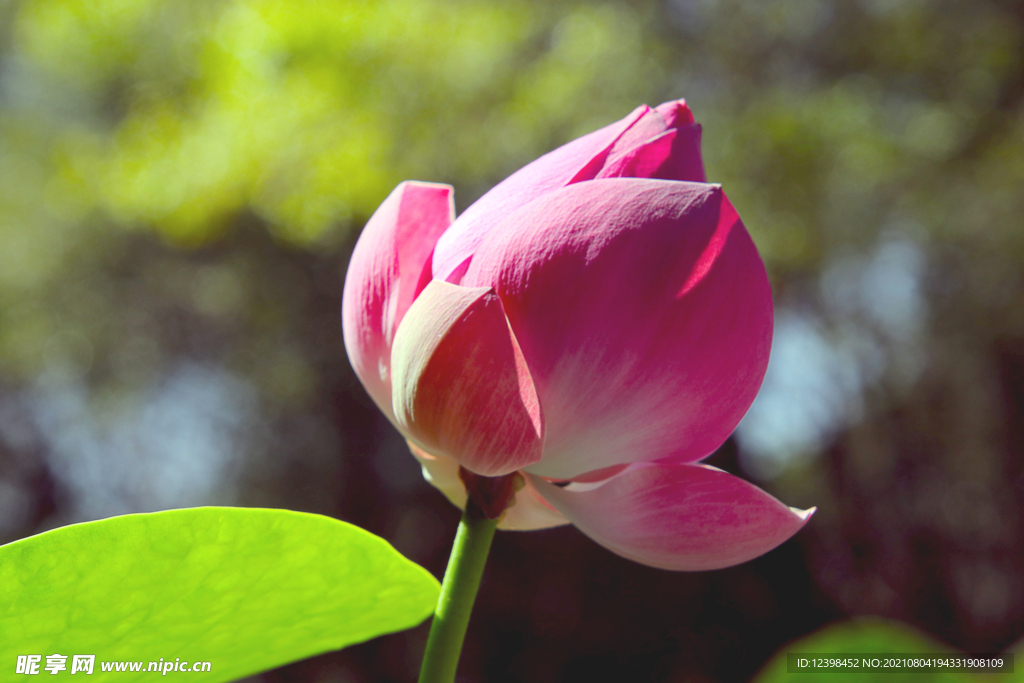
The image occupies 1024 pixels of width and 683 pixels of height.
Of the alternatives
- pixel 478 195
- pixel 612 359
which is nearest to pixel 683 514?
pixel 612 359

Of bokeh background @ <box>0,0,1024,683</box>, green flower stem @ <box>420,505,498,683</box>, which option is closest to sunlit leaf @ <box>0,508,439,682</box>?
green flower stem @ <box>420,505,498,683</box>

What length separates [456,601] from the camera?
0.48 ft

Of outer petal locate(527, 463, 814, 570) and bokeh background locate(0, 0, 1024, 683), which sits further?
bokeh background locate(0, 0, 1024, 683)

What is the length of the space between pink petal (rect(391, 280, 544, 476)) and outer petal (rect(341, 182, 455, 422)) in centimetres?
2

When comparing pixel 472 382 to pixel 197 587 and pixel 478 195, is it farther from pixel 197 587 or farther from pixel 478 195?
pixel 478 195

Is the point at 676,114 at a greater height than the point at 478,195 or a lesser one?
greater

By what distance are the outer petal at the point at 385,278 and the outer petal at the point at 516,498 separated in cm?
2

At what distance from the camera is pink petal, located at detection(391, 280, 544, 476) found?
14cm

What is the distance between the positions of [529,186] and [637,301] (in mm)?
45

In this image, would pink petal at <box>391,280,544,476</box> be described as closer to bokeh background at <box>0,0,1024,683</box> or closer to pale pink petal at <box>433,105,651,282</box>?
pale pink petal at <box>433,105,651,282</box>

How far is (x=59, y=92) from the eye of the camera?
2.19m

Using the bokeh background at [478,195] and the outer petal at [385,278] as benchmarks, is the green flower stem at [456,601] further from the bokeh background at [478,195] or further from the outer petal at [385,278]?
the bokeh background at [478,195]

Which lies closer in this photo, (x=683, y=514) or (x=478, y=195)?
(x=683, y=514)

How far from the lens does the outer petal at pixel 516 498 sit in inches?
7.0
